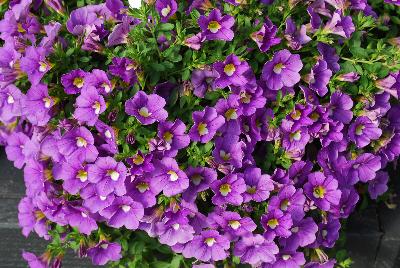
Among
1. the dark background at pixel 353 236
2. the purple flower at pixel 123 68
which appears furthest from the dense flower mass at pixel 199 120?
the dark background at pixel 353 236

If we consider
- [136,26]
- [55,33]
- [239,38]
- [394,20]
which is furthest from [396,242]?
[55,33]

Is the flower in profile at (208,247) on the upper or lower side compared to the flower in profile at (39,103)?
lower

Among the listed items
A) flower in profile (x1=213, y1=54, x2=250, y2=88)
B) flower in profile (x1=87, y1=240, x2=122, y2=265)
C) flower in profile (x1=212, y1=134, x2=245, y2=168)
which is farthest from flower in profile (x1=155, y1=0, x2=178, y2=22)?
flower in profile (x1=87, y1=240, x2=122, y2=265)

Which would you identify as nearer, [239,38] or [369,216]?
[239,38]

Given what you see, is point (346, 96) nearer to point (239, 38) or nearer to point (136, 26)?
point (239, 38)

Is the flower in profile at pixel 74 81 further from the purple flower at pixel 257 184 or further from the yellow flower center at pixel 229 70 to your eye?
the purple flower at pixel 257 184

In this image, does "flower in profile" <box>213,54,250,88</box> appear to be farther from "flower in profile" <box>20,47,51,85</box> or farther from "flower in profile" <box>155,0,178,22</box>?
"flower in profile" <box>20,47,51,85</box>
